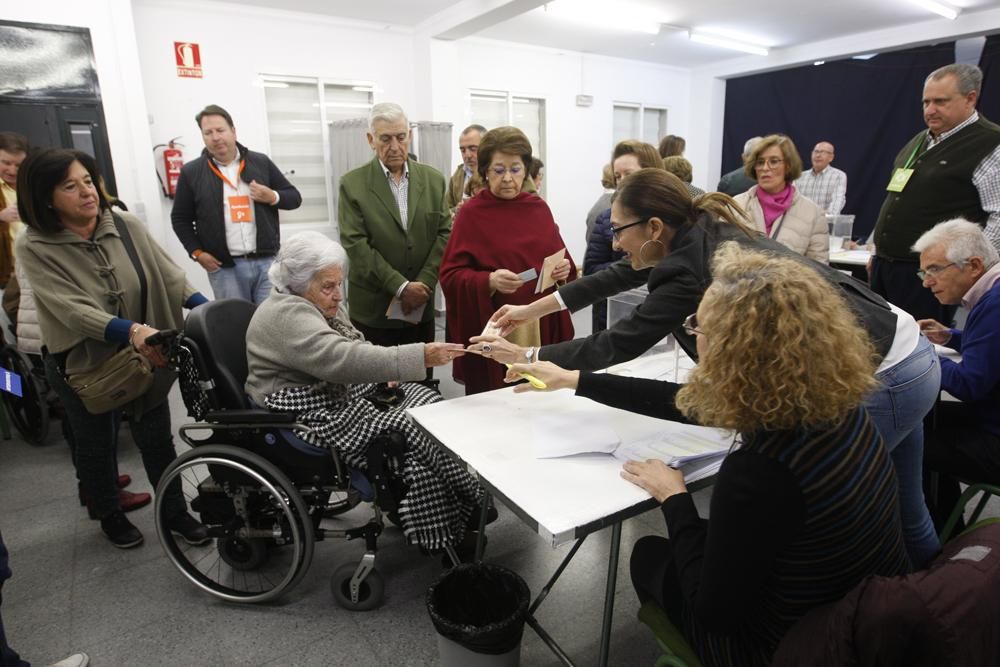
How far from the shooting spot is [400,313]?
2.73m

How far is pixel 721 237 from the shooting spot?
58.9 inches

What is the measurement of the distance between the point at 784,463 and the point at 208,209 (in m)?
3.32

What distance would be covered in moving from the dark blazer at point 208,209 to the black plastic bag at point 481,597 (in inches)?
103

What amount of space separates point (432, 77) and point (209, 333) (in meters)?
4.80

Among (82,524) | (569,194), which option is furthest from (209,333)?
(569,194)

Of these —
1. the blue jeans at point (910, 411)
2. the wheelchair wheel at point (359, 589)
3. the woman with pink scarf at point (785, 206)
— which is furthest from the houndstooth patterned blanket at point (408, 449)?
the woman with pink scarf at point (785, 206)

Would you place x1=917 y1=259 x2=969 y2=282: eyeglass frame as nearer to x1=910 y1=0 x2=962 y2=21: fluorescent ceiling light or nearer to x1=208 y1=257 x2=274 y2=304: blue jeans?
x1=208 y1=257 x2=274 y2=304: blue jeans

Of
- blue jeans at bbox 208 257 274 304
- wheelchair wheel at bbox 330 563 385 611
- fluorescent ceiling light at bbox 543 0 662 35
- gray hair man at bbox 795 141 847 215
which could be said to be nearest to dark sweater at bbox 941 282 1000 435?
wheelchair wheel at bbox 330 563 385 611

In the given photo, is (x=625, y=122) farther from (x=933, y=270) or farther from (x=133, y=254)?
(x=133, y=254)

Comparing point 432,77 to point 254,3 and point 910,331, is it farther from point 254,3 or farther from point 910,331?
point 910,331

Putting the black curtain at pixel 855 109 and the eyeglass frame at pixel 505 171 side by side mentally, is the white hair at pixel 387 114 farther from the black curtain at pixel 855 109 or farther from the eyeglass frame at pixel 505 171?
the black curtain at pixel 855 109

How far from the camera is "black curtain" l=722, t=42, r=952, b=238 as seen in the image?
6973 mm

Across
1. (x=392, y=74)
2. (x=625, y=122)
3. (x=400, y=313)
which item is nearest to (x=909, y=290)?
(x=400, y=313)

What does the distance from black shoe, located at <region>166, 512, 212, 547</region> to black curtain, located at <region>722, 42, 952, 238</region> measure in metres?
7.92
